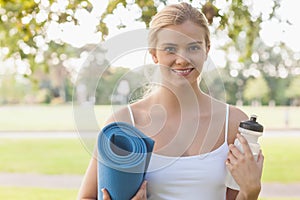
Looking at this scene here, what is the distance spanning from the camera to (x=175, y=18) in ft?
2.27

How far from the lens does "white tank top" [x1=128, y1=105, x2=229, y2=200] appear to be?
0.71 meters

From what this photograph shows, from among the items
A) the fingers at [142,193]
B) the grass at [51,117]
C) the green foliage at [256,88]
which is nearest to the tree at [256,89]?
the green foliage at [256,88]

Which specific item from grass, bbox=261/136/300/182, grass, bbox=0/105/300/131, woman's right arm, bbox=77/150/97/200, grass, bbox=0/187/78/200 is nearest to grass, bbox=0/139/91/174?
grass, bbox=0/105/300/131

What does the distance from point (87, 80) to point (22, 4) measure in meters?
0.86

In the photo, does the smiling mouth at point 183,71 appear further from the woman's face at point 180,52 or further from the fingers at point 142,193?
the fingers at point 142,193

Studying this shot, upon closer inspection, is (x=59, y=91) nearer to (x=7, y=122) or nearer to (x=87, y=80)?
(x=7, y=122)

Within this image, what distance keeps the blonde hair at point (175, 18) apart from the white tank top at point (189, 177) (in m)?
0.16

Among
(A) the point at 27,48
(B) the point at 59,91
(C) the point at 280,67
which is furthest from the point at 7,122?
(A) the point at 27,48

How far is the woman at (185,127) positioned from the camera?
68 cm

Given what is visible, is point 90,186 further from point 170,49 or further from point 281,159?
point 281,159

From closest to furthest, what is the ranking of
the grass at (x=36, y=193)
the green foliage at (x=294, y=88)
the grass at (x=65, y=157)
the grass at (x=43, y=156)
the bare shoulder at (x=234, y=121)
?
the bare shoulder at (x=234, y=121)
the grass at (x=36, y=193)
the grass at (x=65, y=157)
the grass at (x=43, y=156)
the green foliage at (x=294, y=88)

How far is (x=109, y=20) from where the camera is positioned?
1295 millimetres

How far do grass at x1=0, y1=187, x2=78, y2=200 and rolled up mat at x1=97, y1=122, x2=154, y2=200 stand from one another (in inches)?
133

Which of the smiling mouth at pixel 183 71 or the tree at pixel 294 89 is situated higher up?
the smiling mouth at pixel 183 71
